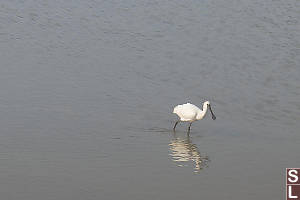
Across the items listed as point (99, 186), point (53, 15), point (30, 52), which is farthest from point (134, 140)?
point (53, 15)

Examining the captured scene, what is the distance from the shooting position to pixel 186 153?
21344 millimetres

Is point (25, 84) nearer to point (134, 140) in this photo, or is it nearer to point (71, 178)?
point (134, 140)

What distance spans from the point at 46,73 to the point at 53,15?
12.6m

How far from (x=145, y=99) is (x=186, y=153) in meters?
5.41

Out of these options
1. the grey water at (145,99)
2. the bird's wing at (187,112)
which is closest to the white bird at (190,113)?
the bird's wing at (187,112)

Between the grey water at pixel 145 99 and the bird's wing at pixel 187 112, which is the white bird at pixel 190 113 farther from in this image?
the grey water at pixel 145 99

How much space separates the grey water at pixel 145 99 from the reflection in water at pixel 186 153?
0.17ft

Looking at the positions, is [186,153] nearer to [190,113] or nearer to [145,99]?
[190,113]

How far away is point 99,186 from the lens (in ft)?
59.6

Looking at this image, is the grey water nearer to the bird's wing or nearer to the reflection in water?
the reflection in water

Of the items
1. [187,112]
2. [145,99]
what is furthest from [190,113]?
[145,99]

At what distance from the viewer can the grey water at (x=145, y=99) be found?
18.9 metres

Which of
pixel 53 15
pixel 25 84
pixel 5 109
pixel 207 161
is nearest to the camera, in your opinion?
pixel 207 161

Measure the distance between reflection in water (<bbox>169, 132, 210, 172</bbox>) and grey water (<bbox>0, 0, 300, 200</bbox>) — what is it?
0.17 ft
